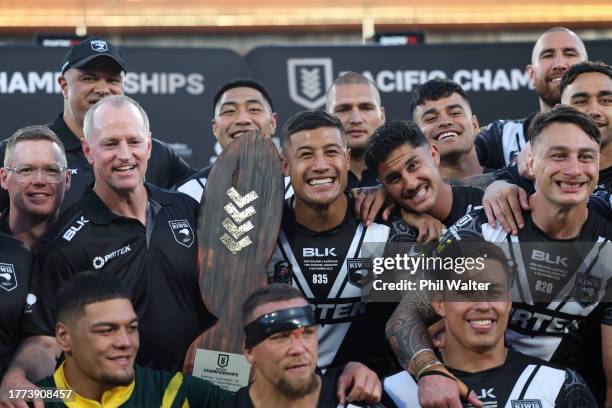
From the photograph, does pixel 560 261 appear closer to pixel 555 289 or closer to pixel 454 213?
pixel 555 289

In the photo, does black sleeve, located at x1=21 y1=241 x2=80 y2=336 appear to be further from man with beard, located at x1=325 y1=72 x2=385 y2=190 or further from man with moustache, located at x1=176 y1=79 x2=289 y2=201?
man with beard, located at x1=325 y1=72 x2=385 y2=190

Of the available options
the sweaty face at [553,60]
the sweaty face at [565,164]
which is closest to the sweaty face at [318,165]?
the sweaty face at [565,164]

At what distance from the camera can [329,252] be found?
469 cm

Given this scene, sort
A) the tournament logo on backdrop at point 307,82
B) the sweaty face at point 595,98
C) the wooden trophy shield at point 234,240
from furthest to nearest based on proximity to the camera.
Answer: the tournament logo on backdrop at point 307,82
the sweaty face at point 595,98
the wooden trophy shield at point 234,240

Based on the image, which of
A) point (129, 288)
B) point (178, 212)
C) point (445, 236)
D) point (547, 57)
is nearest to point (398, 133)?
point (445, 236)

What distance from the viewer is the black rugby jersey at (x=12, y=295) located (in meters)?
4.43

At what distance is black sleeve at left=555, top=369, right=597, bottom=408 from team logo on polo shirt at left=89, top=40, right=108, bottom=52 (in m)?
2.90

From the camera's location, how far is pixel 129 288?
14.5ft

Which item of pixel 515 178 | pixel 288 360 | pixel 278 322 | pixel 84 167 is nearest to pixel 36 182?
pixel 84 167

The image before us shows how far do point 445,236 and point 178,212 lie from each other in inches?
45.0

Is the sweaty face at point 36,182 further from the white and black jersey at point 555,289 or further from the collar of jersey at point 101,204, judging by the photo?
the white and black jersey at point 555,289

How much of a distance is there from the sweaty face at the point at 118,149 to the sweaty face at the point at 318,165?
0.65m

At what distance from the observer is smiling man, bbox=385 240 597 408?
4.18 metres

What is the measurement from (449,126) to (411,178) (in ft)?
3.95
